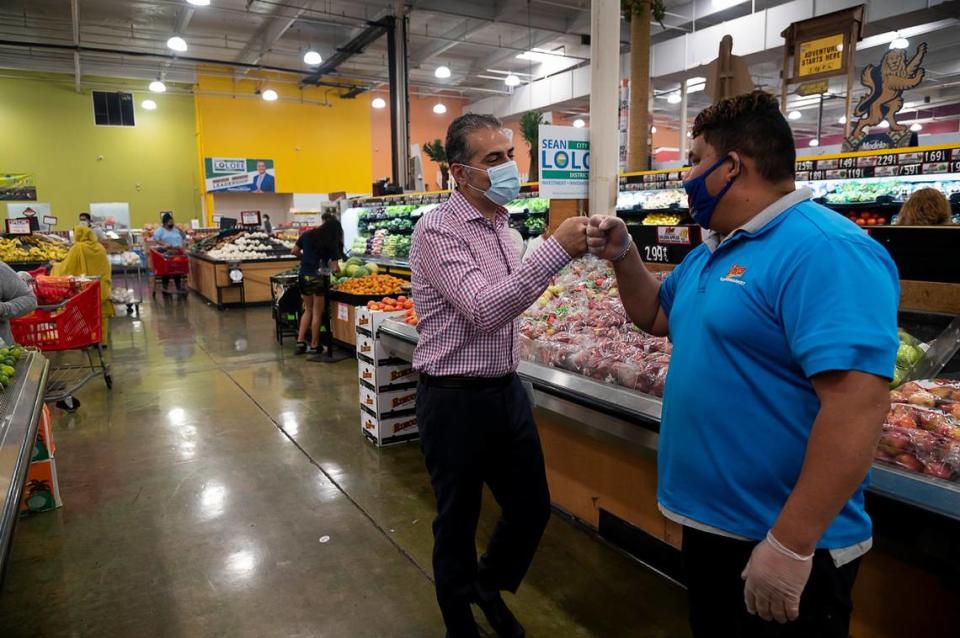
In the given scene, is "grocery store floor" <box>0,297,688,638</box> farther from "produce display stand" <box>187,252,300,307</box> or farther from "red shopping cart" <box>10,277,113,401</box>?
"produce display stand" <box>187,252,300,307</box>

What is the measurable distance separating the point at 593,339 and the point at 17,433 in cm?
248

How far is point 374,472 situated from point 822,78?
523 centimetres

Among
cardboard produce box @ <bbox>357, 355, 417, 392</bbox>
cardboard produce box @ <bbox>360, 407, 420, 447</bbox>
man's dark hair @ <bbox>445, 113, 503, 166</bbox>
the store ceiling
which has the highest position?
the store ceiling

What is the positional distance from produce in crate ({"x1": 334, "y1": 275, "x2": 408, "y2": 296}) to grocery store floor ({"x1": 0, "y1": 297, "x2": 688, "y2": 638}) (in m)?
1.67

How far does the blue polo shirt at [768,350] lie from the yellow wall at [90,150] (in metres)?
21.8

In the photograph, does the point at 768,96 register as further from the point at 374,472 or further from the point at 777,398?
the point at 374,472

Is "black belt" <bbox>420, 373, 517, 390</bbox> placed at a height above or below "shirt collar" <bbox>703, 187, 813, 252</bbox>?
below

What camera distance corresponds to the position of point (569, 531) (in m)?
3.24

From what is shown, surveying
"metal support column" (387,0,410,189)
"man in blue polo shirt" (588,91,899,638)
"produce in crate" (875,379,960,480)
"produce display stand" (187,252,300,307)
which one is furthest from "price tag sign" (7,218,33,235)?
"produce in crate" (875,379,960,480)

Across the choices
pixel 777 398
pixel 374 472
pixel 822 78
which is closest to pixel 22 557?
pixel 374 472

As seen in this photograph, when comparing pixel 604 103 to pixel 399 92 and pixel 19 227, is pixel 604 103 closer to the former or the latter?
pixel 399 92

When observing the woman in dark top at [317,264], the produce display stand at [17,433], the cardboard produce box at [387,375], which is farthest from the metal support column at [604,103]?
the woman in dark top at [317,264]

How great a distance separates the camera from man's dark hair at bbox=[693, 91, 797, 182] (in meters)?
1.28

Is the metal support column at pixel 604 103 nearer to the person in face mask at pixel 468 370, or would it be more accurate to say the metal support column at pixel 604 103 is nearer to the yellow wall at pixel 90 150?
the person in face mask at pixel 468 370
